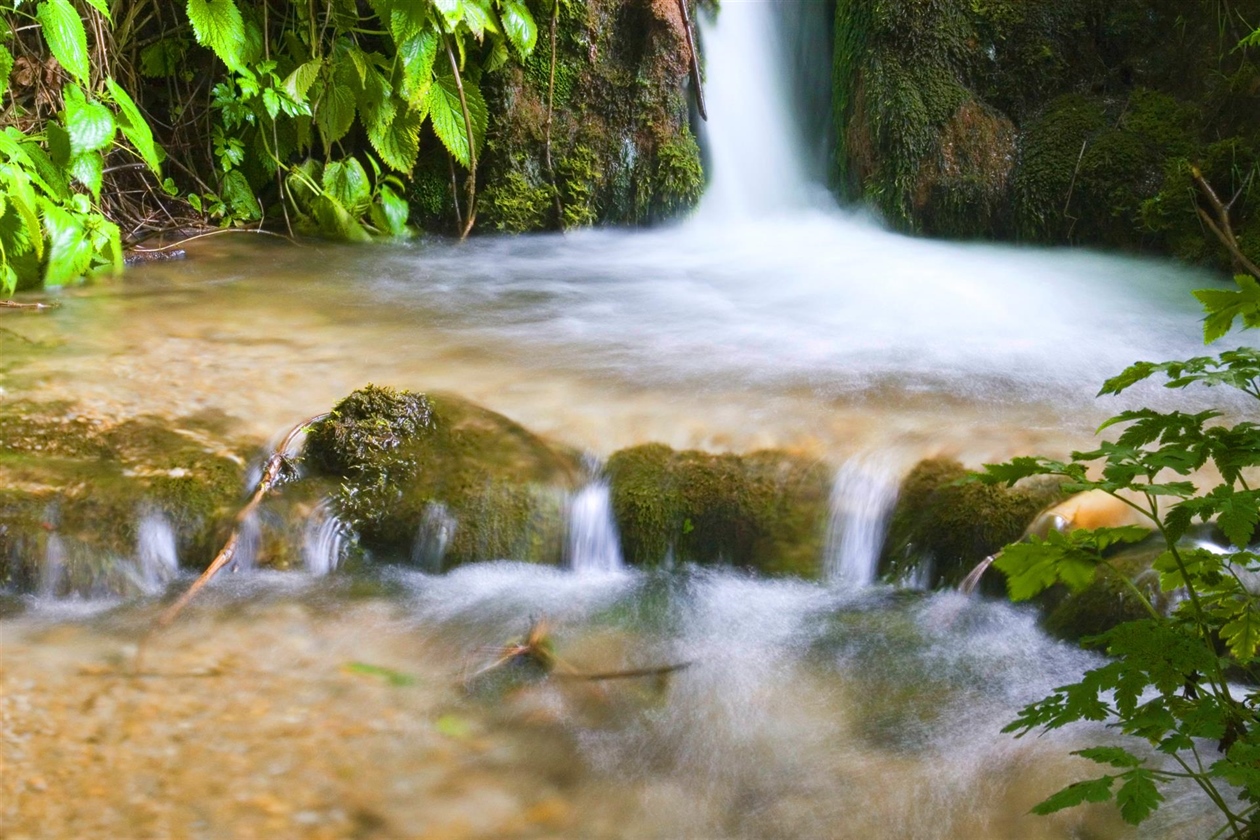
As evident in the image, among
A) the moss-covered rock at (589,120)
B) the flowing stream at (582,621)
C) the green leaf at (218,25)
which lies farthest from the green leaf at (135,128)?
the moss-covered rock at (589,120)

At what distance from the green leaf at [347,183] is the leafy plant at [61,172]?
90cm

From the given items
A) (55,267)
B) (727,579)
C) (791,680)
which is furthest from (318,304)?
(791,680)

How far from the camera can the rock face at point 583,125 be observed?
215 inches

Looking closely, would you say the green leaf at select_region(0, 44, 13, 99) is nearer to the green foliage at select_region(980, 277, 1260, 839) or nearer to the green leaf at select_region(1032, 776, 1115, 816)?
the green foliage at select_region(980, 277, 1260, 839)

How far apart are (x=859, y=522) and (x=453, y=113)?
3238mm

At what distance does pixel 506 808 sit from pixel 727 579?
3.15ft

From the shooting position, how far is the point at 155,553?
257cm

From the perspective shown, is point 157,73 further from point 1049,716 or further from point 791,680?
point 1049,716

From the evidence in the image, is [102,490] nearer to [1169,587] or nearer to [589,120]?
[1169,587]

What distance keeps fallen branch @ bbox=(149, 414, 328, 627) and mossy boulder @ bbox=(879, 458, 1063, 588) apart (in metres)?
1.47

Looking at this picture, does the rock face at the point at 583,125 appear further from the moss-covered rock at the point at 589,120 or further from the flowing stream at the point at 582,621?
the flowing stream at the point at 582,621

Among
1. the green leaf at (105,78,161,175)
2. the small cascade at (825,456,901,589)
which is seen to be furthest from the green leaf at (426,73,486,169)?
the small cascade at (825,456,901,589)

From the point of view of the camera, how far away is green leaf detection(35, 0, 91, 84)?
150 inches

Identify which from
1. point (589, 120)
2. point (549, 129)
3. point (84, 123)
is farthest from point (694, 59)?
point (84, 123)
